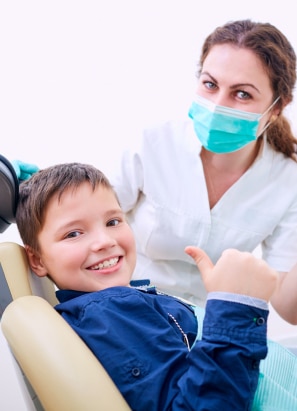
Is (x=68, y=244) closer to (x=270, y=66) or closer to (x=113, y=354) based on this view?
(x=113, y=354)

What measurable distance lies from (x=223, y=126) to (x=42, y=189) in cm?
69

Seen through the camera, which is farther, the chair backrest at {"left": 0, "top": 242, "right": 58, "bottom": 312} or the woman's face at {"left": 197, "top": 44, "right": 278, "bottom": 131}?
the woman's face at {"left": 197, "top": 44, "right": 278, "bottom": 131}

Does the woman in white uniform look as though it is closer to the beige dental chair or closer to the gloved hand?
the gloved hand

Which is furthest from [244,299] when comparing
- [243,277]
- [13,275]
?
[13,275]

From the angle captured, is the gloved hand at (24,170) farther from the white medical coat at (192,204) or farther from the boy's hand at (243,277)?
the boy's hand at (243,277)

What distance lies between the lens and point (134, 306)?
0.89m

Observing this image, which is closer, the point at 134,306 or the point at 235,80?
the point at 134,306

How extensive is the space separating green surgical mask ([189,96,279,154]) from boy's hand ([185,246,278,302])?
2.49ft

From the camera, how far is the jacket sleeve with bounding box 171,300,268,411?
0.76m

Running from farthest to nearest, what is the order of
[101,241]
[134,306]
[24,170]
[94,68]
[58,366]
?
[94,68], [24,170], [101,241], [134,306], [58,366]

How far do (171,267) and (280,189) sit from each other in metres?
0.45

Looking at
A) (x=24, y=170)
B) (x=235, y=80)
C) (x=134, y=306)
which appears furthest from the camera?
(x=235, y=80)

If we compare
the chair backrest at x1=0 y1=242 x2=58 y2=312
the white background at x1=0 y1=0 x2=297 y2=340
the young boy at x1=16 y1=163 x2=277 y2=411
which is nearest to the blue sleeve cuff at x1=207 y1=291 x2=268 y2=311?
the young boy at x1=16 y1=163 x2=277 y2=411

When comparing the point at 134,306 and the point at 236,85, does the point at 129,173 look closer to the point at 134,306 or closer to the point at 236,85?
the point at 236,85
